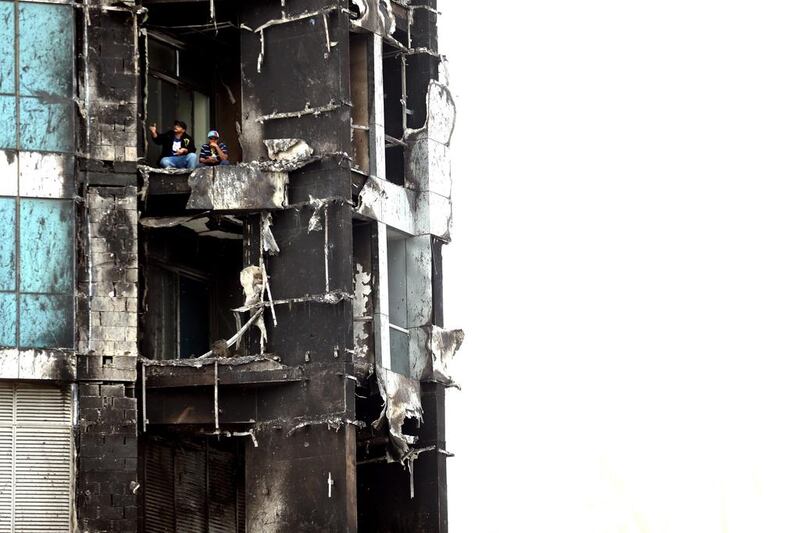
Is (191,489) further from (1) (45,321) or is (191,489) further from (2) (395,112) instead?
(2) (395,112)

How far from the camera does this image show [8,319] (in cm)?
5350

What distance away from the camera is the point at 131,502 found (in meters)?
53.5

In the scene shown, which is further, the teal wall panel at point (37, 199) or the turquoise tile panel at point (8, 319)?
the teal wall panel at point (37, 199)

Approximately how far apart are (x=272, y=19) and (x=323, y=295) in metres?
6.43

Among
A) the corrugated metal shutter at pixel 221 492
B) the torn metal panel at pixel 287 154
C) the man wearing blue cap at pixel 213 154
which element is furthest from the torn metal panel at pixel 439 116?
the corrugated metal shutter at pixel 221 492

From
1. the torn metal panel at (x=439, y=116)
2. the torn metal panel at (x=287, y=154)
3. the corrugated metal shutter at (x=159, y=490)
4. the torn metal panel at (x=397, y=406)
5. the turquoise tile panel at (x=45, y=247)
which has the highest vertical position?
the torn metal panel at (x=439, y=116)

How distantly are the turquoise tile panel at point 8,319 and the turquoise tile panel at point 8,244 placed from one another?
20cm

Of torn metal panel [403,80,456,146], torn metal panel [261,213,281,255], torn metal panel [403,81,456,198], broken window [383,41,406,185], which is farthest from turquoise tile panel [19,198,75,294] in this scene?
torn metal panel [403,80,456,146]

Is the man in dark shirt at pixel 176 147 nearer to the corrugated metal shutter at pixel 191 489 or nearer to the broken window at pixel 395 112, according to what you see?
the broken window at pixel 395 112

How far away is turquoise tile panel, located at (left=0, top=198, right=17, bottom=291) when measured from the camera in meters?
53.7

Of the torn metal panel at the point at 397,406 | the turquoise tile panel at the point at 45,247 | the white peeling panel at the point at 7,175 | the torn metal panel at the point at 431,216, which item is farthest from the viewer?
the torn metal panel at the point at 431,216

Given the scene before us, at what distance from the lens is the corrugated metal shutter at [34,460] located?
53344mm

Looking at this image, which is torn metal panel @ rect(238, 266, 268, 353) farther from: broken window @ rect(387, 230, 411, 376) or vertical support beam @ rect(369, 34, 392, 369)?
broken window @ rect(387, 230, 411, 376)

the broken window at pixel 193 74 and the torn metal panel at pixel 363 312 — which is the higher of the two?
the broken window at pixel 193 74
